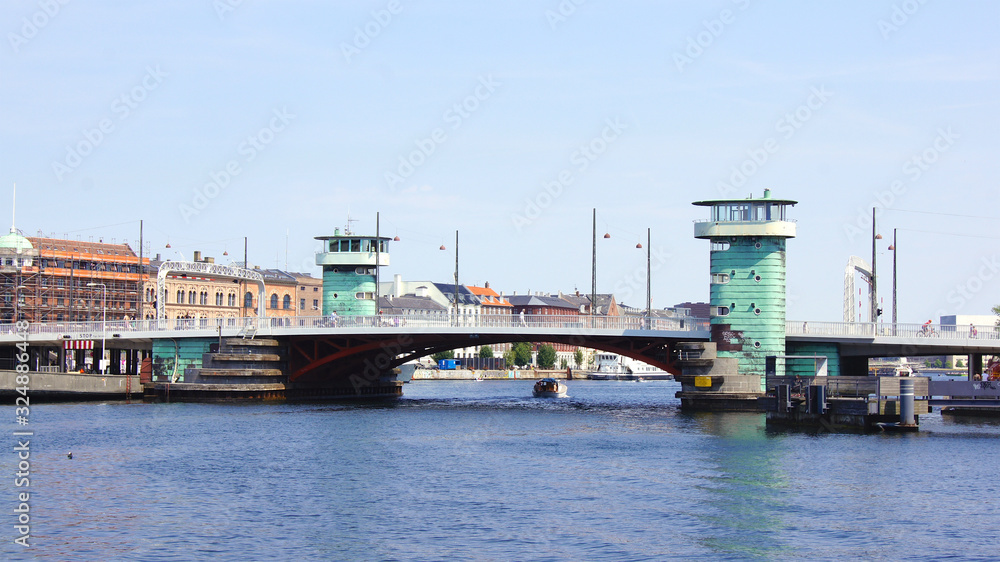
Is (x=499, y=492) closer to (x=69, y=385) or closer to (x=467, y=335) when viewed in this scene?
(x=467, y=335)

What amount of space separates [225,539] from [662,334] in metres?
57.6

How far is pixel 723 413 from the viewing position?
89062 millimetres

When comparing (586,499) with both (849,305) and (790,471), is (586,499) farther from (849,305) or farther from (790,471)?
(849,305)

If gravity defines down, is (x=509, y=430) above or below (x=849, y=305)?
below

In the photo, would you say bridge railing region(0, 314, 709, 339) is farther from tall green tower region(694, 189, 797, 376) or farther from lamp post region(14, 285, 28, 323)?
lamp post region(14, 285, 28, 323)

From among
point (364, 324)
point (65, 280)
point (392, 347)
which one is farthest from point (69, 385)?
point (65, 280)

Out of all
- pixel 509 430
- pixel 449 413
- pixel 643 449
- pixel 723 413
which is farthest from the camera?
pixel 449 413

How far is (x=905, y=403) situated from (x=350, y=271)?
6078cm

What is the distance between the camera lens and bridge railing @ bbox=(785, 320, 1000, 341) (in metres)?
88.2

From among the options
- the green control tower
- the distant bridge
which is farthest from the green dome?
the green control tower

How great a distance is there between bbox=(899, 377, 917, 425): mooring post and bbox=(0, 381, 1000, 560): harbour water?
6.59ft

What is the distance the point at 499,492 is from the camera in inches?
1984

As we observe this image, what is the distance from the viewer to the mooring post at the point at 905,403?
71562 mm

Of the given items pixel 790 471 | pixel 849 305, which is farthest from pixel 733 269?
pixel 790 471
